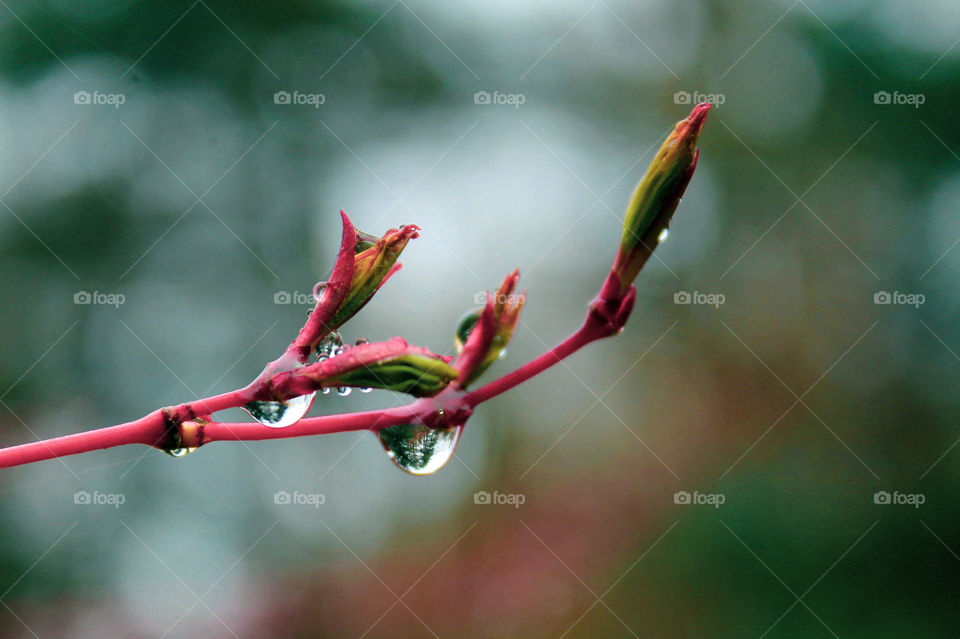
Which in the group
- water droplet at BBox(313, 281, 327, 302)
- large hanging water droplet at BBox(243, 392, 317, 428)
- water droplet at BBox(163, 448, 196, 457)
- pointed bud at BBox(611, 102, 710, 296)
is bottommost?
water droplet at BBox(163, 448, 196, 457)

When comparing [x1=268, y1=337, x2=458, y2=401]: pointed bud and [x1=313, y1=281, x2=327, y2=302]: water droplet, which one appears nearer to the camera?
[x1=268, y1=337, x2=458, y2=401]: pointed bud

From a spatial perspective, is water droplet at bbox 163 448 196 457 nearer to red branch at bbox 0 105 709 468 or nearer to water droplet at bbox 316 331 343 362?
red branch at bbox 0 105 709 468

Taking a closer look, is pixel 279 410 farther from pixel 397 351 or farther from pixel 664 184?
pixel 664 184

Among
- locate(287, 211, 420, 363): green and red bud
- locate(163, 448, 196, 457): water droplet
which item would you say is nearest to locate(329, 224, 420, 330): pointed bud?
locate(287, 211, 420, 363): green and red bud

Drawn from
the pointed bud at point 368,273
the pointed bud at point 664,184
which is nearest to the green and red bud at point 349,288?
the pointed bud at point 368,273

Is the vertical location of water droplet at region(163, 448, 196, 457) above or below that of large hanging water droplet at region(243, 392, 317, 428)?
below

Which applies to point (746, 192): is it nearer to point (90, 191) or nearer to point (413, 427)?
point (90, 191)
